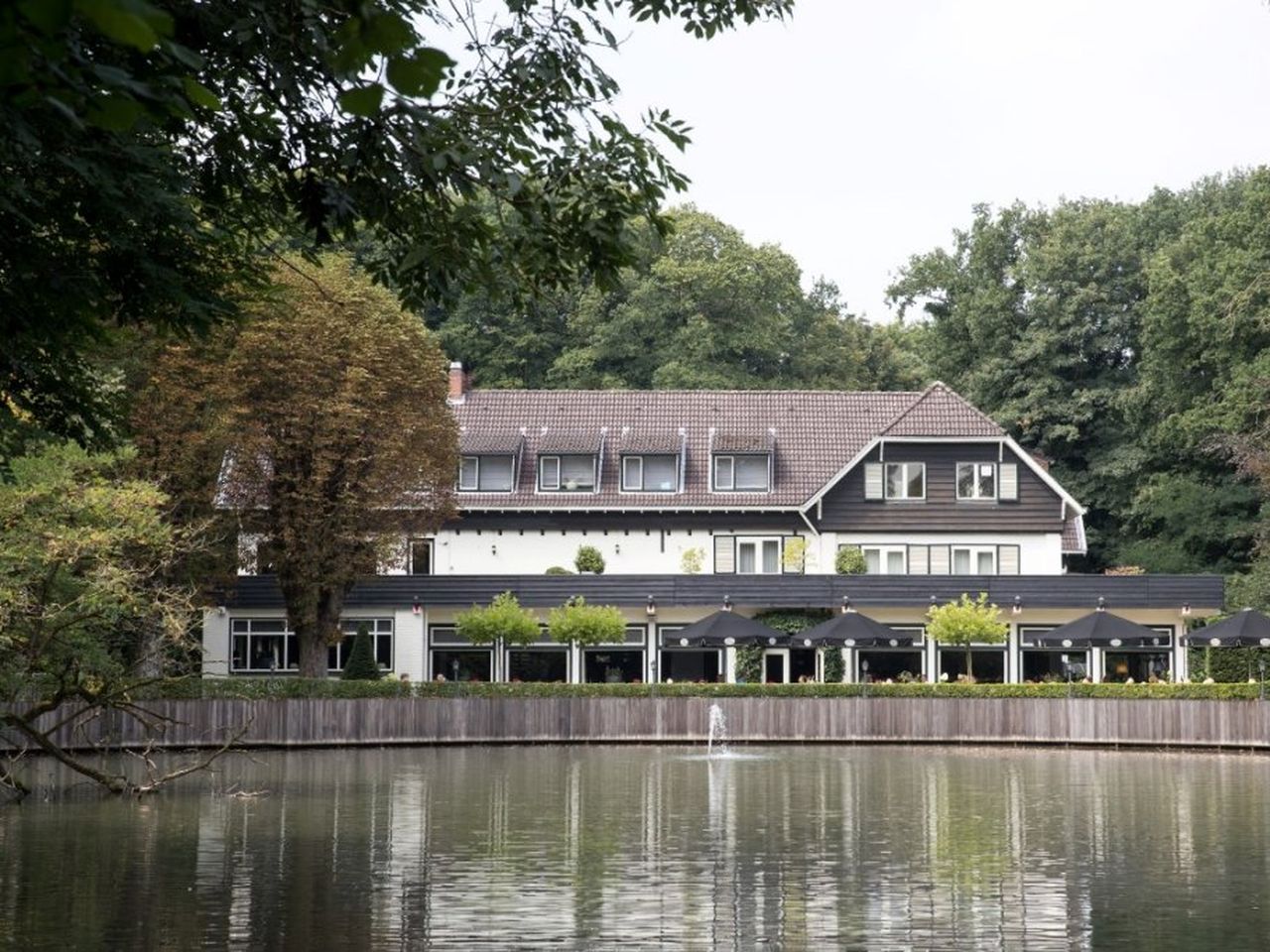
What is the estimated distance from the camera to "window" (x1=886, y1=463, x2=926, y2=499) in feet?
195

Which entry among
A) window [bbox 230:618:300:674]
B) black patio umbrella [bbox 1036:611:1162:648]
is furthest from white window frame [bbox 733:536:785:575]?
window [bbox 230:618:300:674]

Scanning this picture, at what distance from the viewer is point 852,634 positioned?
51.2 meters

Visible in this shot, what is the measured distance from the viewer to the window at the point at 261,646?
57.7 meters

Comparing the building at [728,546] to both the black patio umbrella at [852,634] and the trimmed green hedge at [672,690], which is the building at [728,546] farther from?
the trimmed green hedge at [672,690]

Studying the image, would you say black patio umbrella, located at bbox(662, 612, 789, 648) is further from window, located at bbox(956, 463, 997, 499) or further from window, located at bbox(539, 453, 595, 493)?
window, located at bbox(956, 463, 997, 499)

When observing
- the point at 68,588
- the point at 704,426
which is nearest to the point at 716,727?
the point at 704,426

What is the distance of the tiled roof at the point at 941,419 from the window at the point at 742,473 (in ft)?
12.8

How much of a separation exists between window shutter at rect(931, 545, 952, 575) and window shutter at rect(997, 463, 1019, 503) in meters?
2.26

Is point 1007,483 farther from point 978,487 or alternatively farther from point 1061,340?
point 1061,340

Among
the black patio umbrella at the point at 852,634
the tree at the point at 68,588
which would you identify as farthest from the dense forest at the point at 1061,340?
the tree at the point at 68,588

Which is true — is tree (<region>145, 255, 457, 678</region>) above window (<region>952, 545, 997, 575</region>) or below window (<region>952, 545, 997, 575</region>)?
above

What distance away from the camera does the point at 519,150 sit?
1426 centimetres

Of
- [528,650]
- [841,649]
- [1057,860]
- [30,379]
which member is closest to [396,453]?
[528,650]

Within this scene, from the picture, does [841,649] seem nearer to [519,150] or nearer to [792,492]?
[792,492]
